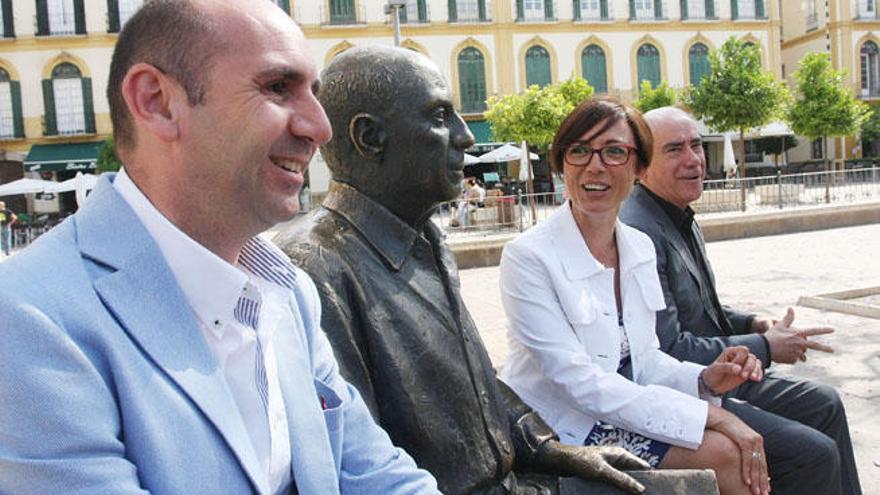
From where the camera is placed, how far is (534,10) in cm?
3203

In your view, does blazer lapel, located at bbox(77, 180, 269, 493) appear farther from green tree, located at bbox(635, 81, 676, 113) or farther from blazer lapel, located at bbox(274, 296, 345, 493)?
green tree, located at bbox(635, 81, 676, 113)

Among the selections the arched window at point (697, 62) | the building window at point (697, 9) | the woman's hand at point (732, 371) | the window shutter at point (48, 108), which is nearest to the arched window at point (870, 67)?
the building window at point (697, 9)

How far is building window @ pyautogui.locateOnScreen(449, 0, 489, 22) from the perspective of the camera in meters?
31.4

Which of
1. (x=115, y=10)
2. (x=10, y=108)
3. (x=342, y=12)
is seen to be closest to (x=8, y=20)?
(x=10, y=108)

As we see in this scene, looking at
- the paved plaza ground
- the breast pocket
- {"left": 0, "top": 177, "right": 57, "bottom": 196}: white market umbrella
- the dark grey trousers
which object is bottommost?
the paved plaza ground

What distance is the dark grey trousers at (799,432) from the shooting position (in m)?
2.46

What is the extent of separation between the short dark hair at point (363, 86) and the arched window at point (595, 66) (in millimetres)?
31995

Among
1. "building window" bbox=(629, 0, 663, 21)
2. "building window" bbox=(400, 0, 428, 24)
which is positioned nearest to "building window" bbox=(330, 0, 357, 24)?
"building window" bbox=(400, 0, 428, 24)

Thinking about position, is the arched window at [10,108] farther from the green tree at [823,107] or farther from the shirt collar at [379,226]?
the shirt collar at [379,226]

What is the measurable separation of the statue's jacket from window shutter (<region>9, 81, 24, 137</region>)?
31322 mm

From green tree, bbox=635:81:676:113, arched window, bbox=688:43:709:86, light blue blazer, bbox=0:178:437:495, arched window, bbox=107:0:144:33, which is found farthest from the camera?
arched window, bbox=688:43:709:86

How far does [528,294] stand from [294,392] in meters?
1.22

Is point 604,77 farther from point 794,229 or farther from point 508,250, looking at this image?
point 508,250

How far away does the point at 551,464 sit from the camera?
189 cm
